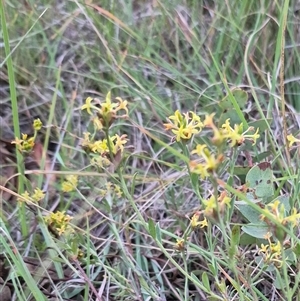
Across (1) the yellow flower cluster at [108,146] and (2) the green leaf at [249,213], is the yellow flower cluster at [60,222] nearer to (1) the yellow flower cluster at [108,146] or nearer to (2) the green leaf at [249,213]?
(1) the yellow flower cluster at [108,146]

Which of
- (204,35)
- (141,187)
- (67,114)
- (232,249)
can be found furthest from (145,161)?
(232,249)

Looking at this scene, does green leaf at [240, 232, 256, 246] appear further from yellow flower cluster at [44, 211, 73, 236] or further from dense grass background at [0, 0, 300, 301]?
yellow flower cluster at [44, 211, 73, 236]

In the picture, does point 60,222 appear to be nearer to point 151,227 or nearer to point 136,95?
point 151,227

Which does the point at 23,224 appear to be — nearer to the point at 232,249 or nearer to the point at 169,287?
the point at 169,287

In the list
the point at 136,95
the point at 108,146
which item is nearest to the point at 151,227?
the point at 108,146

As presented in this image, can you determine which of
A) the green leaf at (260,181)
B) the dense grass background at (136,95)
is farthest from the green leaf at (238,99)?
the green leaf at (260,181)

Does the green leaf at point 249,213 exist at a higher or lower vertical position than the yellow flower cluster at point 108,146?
lower

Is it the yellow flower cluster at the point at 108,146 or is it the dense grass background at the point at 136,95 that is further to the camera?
the dense grass background at the point at 136,95
